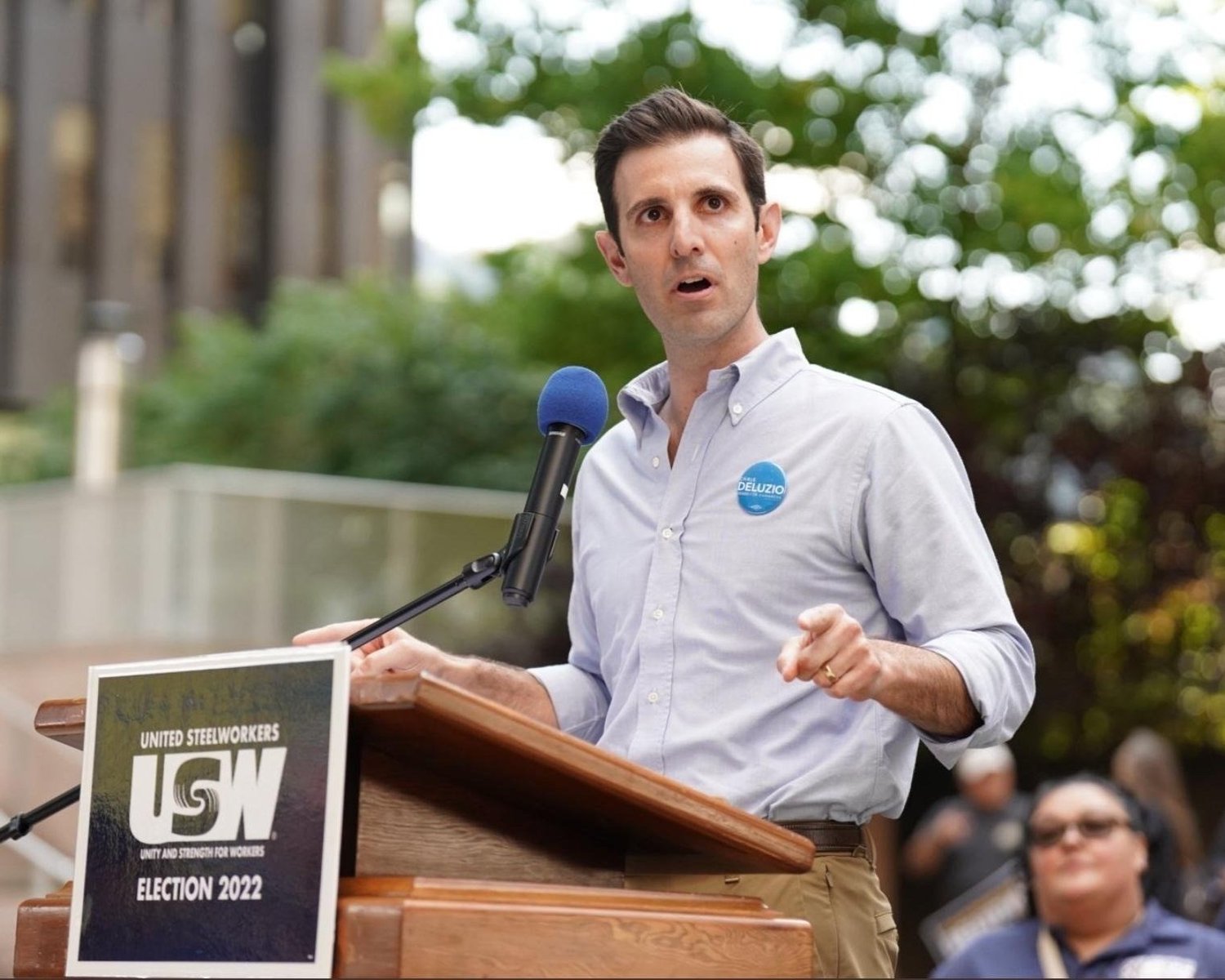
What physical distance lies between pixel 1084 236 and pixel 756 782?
11.1m

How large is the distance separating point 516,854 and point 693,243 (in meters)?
0.90

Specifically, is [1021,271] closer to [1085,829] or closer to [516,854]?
[1085,829]

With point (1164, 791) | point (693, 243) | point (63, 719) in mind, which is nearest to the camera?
point (63, 719)

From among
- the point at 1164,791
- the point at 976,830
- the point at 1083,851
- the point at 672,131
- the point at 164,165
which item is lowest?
the point at 976,830

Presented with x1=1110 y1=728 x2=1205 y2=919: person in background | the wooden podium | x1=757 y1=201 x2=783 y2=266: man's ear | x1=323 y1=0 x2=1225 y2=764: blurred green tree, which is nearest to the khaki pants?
the wooden podium

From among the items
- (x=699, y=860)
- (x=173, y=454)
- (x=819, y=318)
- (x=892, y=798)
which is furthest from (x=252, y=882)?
(x=173, y=454)

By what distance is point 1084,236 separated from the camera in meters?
12.9

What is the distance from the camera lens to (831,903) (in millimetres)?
2307

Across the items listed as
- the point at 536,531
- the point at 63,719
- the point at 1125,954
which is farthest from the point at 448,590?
the point at 1125,954

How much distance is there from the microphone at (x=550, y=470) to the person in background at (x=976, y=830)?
723 cm

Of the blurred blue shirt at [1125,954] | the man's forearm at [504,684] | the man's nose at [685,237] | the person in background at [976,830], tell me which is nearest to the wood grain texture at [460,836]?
the man's forearm at [504,684]

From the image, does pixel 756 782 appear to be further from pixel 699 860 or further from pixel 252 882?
pixel 252 882

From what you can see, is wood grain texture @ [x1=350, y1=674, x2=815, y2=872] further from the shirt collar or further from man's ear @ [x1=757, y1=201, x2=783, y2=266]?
man's ear @ [x1=757, y1=201, x2=783, y2=266]

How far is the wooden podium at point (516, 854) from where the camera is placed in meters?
1.80
